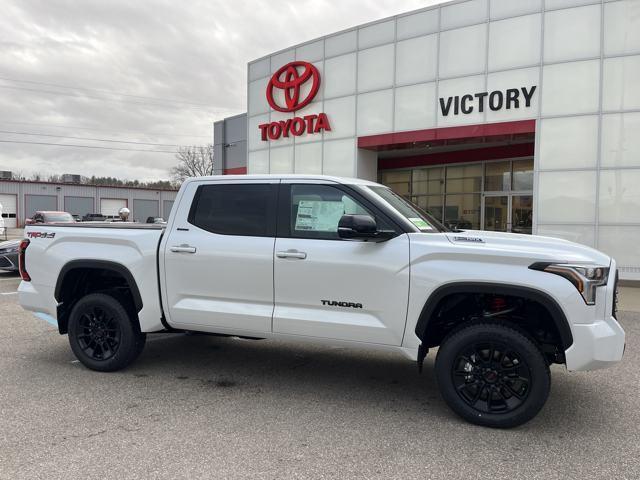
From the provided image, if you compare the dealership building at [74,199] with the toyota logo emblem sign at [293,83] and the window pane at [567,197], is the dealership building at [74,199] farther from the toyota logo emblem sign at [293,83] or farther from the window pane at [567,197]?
the window pane at [567,197]

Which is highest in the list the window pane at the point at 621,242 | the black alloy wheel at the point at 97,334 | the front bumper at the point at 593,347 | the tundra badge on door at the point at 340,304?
the window pane at the point at 621,242

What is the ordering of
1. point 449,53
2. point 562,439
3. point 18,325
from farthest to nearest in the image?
point 449,53 < point 18,325 < point 562,439

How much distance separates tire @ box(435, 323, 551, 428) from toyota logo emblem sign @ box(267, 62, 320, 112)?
14910 mm

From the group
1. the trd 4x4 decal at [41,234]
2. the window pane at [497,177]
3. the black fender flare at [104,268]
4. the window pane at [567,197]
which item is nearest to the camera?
the black fender flare at [104,268]

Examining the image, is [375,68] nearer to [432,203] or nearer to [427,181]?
[427,181]

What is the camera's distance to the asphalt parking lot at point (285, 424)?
10.6 ft

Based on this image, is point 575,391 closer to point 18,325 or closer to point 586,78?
point 18,325

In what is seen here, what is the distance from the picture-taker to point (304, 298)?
14.2 ft

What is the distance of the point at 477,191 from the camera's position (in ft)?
59.7

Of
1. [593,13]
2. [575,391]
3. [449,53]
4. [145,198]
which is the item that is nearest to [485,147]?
[449,53]

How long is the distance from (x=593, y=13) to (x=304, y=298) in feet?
40.6

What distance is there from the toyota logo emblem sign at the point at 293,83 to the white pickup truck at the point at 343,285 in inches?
528

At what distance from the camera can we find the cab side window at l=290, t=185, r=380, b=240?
437 cm

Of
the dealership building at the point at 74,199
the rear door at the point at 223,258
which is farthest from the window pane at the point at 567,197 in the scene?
the dealership building at the point at 74,199
